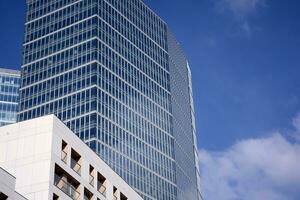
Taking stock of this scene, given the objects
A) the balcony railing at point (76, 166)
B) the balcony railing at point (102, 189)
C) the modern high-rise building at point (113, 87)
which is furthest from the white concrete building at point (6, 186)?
the modern high-rise building at point (113, 87)

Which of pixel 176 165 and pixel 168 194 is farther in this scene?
pixel 176 165

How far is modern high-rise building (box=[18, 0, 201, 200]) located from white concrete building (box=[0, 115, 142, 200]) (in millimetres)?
76740

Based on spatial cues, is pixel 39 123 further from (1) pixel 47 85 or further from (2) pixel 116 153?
(1) pixel 47 85

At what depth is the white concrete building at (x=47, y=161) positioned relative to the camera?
5562cm

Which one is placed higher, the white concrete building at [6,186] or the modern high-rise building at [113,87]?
the modern high-rise building at [113,87]

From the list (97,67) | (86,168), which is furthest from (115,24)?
(86,168)

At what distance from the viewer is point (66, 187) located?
58.8 meters

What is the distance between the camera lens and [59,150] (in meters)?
58.4

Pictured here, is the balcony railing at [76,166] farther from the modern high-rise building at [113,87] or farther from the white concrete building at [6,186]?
the modern high-rise building at [113,87]

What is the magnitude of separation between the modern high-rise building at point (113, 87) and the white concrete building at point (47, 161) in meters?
76.7

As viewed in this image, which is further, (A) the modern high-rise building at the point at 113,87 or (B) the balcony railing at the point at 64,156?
(A) the modern high-rise building at the point at 113,87

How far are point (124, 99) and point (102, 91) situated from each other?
10.00m

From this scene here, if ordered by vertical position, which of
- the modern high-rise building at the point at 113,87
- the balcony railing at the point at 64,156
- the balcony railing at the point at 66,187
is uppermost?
the modern high-rise building at the point at 113,87

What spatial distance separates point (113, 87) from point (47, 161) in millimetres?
103436
